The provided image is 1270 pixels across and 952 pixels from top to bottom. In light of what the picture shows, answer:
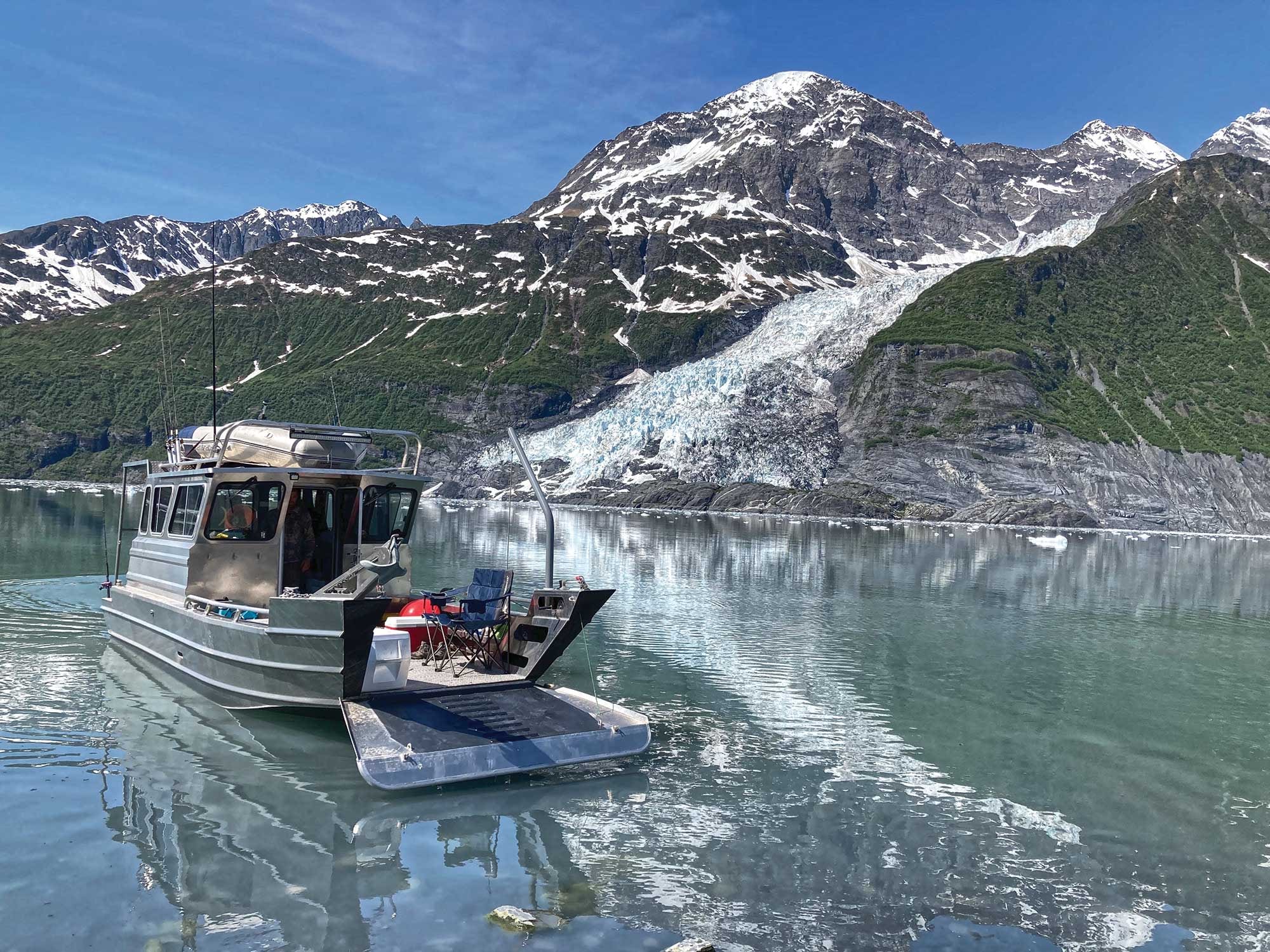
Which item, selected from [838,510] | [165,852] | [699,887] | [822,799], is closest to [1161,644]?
[822,799]

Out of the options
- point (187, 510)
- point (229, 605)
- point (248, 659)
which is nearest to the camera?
point (248, 659)

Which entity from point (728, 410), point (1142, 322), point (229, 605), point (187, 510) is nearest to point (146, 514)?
point (187, 510)

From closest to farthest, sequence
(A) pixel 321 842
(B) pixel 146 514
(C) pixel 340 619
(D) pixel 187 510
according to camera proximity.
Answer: (A) pixel 321 842, (C) pixel 340 619, (D) pixel 187 510, (B) pixel 146 514

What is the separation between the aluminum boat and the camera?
14.6 meters

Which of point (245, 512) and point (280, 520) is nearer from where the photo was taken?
point (280, 520)

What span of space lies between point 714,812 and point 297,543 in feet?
34.6

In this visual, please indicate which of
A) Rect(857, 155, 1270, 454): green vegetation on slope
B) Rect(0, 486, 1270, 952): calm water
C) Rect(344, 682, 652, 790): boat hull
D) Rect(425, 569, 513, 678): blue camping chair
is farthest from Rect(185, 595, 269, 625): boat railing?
Rect(857, 155, 1270, 454): green vegetation on slope

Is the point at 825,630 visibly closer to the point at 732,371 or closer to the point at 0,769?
the point at 0,769

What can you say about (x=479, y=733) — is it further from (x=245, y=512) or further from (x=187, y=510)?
(x=187, y=510)

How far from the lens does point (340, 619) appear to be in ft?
48.4

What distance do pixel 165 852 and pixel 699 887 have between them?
6366mm

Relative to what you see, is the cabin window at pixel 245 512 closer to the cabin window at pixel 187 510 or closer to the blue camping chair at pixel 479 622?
the cabin window at pixel 187 510

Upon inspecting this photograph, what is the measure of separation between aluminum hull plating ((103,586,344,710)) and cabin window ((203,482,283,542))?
1812 millimetres

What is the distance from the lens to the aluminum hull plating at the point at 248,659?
15477 millimetres
